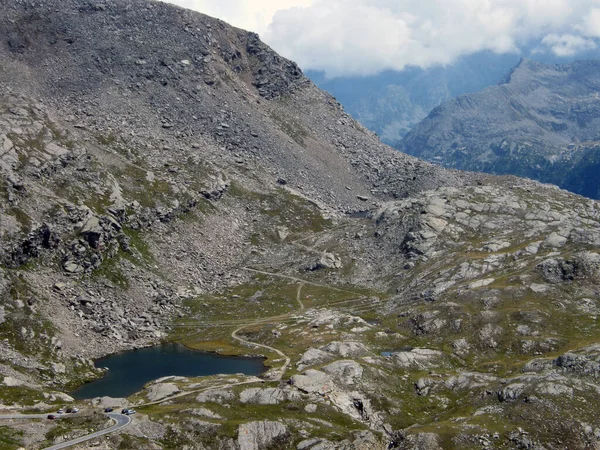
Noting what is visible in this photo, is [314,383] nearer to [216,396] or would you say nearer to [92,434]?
[216,396]

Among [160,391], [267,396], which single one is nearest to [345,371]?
[267,396]

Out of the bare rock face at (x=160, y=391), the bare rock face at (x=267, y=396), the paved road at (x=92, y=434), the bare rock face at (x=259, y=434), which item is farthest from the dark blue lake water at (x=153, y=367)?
the bare rock face at (x=259, y=434)

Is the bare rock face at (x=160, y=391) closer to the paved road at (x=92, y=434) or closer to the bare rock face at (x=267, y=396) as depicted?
the paved road at (x=92, y=434)

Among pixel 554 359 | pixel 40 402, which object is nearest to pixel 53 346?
pixel 40 402

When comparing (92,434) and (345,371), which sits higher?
(345,371)

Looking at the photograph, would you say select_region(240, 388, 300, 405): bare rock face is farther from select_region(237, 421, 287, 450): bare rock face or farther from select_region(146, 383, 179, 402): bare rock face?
select_region(146, 383, 179, 402): bare rock face

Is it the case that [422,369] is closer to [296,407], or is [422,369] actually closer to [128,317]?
[296,407]

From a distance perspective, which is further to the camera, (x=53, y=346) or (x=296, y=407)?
(x=53, y=346)

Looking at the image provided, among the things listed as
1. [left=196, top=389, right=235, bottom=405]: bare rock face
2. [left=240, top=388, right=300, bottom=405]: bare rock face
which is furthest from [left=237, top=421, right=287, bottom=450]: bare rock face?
[left=196, top=389, right=235, bottom=405]: bare rock face
